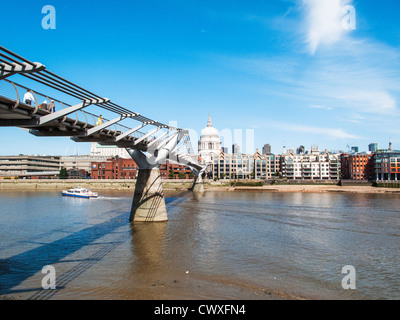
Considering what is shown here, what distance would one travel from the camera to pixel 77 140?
2423 cm

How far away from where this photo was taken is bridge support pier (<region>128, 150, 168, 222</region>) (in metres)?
34.7

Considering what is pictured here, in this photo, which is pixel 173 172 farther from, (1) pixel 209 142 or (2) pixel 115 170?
(1) pixel 209 142

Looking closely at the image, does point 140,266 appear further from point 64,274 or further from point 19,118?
point 19,118

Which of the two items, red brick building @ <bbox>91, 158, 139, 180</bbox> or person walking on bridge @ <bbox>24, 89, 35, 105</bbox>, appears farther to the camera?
red brick building @ <bbox>91, 158, 139, 180</bbox>

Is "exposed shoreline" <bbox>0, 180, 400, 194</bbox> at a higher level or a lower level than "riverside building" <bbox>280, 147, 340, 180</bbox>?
lower

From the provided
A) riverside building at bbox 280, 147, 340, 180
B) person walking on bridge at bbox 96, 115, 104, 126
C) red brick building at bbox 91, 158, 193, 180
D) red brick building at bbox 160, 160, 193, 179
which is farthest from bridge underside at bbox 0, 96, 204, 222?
riverside building at bbox 280, 147, 340, 180

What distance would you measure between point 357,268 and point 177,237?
1392 cm

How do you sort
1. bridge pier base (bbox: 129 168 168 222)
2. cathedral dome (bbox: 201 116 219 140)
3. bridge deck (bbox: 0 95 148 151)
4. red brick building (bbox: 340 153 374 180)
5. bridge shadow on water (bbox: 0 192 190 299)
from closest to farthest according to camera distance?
bridge deck (bbox: 0 95 148 151)
bridge shadow on water (bbox: 0 192 190 299)
bridge pier base (bbox: 129 168 168 222)
red brick building (bbox: 340 153 374 180)
cathedral dome (bbox: 201 116 219 140)

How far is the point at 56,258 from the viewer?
20828 millimetres

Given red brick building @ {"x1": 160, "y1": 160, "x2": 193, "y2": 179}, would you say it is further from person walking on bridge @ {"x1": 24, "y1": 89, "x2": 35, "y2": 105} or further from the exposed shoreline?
person walking on bridge @ {"x1": 24, "y1": 89, "x2": 35, "y2": 105}

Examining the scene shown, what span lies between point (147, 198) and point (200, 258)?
48.8ft

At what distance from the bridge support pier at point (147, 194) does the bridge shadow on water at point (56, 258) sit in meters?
3.91
